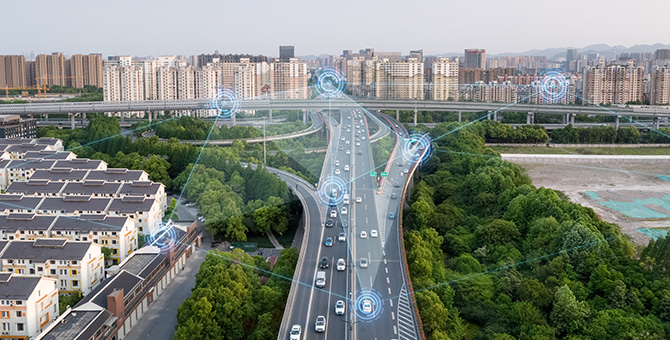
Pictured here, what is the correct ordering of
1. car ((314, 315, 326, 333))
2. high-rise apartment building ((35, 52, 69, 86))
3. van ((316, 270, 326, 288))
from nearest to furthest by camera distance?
car ((314, 315, 326, 333)) → van ((316, 270, 326, 288)) → high-rise apartment building ((35, 52, 69, 86))

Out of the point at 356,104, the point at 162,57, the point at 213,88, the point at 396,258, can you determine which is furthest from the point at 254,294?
the point at 162,57

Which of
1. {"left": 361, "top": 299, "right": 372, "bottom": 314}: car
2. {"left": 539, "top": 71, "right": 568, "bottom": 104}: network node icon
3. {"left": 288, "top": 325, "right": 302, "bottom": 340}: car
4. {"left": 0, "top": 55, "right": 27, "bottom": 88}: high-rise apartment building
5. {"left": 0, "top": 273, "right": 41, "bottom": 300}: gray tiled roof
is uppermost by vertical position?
{"left": 0, "top": 55, "right": 27, "bottom": 88}: high-rise apartment building

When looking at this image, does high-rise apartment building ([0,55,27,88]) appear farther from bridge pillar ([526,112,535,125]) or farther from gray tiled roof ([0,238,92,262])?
gray tiled roof ([0,238,92,262])

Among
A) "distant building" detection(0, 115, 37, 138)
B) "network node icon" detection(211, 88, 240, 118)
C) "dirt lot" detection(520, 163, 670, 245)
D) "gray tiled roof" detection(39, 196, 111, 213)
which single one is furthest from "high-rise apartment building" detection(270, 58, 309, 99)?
"gray tiled roof" detection(39, 196, 111, 213)

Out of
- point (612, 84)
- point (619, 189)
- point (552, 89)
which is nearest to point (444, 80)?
point (552, 89)

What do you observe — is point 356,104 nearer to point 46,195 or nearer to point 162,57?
point 46,195
